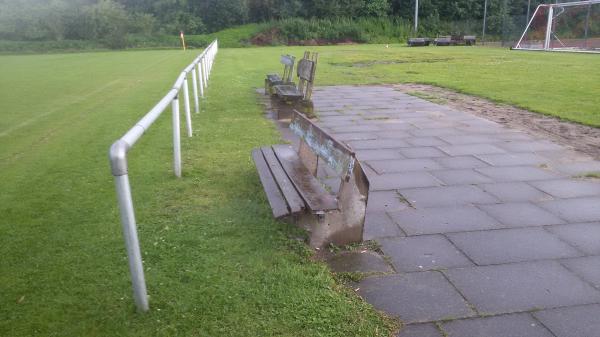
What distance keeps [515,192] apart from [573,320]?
7.49 feet

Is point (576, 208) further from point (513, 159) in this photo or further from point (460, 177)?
point (513, 159)

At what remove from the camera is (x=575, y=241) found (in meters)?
3.89

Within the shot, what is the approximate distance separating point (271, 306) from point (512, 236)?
2082 mm

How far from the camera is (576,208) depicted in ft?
14.9

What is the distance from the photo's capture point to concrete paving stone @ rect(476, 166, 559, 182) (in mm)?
5430

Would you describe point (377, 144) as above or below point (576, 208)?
above

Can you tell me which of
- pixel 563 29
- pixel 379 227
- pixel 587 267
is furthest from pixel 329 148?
pixel 563 29

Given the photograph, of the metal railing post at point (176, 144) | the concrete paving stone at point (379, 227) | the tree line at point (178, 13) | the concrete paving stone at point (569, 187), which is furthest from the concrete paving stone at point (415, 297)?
the tree line at point (178, 13)

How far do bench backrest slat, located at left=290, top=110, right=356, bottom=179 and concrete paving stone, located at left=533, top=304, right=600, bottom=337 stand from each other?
1479 mm

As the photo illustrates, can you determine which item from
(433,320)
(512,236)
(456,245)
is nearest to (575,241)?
(512,236)

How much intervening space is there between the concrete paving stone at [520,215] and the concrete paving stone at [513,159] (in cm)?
144

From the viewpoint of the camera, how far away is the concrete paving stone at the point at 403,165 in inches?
230

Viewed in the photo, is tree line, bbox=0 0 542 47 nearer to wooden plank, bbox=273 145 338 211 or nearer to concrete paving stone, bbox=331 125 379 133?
concrete paving stone, bbox=331 125 379 133

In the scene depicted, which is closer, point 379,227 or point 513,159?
point 379,227
